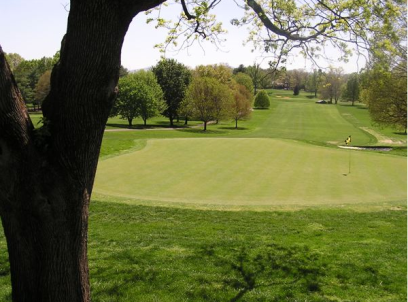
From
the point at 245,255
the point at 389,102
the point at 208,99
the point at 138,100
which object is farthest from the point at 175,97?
the point at 245,255

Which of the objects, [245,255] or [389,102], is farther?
[389,102]

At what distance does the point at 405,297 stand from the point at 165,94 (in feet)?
153

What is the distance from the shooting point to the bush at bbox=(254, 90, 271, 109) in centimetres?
7584

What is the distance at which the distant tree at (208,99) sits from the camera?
143ft

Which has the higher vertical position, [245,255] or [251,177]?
[251,177]

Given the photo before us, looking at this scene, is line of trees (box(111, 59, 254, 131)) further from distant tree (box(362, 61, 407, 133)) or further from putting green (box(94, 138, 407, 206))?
putting green (box(94, 138, 407, 206))

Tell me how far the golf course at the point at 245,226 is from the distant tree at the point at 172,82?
1204 inches

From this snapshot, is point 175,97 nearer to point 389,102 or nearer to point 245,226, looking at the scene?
point 389,102

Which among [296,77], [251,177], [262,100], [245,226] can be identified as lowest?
[245,226]

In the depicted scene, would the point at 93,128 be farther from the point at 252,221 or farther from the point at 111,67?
the point at 252,221

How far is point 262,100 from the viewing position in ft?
251

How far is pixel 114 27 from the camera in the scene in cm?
316

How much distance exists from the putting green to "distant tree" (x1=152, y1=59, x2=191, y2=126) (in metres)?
31.1

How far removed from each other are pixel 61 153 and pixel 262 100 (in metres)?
75.3
